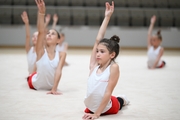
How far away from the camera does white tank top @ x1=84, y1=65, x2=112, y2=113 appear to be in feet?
8.41

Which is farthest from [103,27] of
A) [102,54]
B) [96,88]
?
[96,88]

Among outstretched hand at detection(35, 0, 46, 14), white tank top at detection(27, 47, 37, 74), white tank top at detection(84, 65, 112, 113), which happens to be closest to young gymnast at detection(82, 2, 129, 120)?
white tank top at detection(84, 65, 112, 113)

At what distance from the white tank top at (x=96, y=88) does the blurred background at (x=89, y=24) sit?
6.32m

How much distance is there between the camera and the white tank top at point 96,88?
2.56 m

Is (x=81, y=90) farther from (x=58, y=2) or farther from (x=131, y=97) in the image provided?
(x=58, y=2)

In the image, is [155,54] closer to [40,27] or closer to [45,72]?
[45,72]

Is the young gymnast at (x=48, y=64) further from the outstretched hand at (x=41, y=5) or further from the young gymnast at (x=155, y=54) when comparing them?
the young gymnast at (x=155, y=54)

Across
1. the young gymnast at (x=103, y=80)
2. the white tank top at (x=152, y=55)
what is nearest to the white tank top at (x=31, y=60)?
the young gymnast at (x=103, y=80)

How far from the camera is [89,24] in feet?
29.7

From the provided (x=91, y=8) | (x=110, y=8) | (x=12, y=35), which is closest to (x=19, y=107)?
(x=110, y=8)

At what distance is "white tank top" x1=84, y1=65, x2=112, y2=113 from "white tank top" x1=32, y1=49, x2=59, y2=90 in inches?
41.0

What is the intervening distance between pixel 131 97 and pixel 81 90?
0.61m

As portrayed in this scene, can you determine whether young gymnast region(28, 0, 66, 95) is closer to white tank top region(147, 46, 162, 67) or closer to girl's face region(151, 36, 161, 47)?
white tank top region(147, 46, 162, 67)

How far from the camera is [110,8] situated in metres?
2.76
